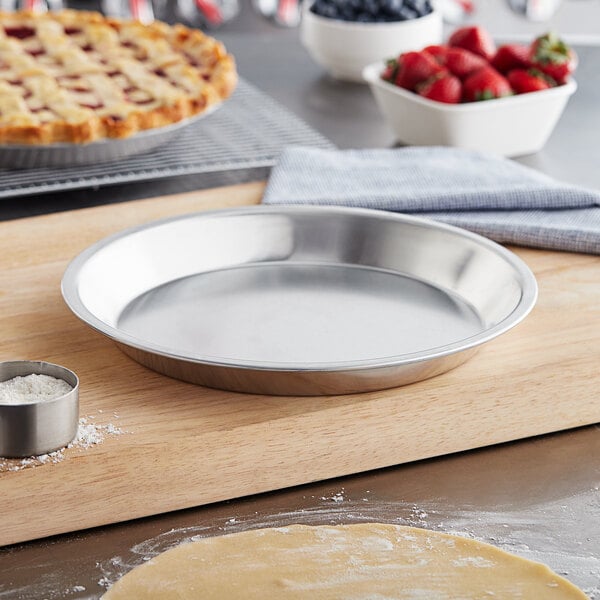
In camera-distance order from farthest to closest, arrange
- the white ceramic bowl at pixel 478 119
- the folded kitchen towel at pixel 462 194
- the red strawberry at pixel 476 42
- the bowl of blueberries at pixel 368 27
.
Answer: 1. the bowl of blueberries at pixel 368 27
2. the red strawberry at pixel 476 42
3. the white ceramic bowl at pixel 478 119
4. the folded kitchen towel at pixel 462 194

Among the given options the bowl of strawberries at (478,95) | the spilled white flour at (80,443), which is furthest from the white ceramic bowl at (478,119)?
the spilled white flour at (80,443)

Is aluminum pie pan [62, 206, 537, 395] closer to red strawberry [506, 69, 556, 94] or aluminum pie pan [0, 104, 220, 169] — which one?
aluminum pie pan [0, 104, 220, 169]

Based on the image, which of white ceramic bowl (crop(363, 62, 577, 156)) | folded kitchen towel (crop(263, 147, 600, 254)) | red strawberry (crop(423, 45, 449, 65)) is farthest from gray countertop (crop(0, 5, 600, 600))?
red strawberry (crop(423, 45, 449, 65))

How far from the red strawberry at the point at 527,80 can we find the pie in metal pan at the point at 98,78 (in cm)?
39

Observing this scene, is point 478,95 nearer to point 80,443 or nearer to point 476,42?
point 476,42

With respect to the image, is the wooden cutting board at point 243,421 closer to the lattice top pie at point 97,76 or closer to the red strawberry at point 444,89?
the lattice top pie at point 97,76

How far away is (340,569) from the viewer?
68 cm

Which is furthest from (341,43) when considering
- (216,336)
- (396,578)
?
(396,578)

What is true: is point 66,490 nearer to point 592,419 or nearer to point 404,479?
point 404,479

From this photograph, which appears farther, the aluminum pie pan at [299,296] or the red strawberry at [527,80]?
the red strawberry at [527,80]

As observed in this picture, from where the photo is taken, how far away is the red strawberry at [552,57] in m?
1.44

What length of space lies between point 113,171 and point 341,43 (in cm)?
57

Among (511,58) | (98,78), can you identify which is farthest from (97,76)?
(511,58)

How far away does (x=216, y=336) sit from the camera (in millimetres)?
872
